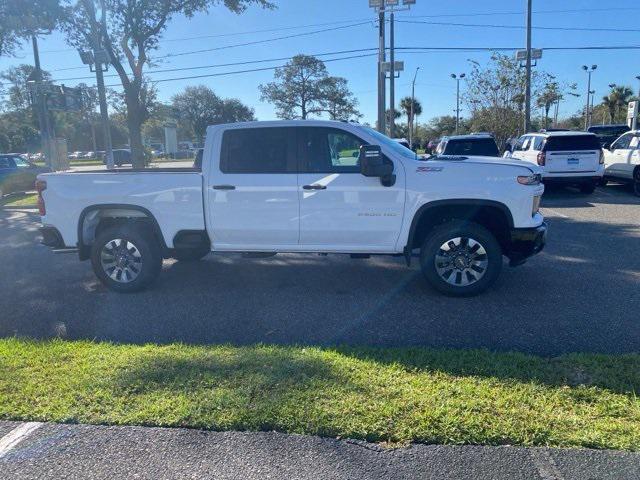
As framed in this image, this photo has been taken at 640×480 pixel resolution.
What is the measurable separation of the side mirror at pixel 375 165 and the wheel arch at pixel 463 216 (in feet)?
1.66

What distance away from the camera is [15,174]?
64.8 ft

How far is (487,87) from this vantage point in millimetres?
32938

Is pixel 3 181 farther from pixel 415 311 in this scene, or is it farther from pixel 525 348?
pixel 525 348

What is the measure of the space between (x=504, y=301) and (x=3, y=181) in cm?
1947

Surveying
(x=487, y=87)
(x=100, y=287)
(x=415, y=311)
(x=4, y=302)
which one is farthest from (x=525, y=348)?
(x=487, y=87)

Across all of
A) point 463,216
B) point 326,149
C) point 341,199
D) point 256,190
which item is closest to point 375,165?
point 341,199

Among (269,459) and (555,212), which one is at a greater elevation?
(555,212)

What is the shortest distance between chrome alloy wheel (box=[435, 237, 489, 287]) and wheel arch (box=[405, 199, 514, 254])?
0.33 m

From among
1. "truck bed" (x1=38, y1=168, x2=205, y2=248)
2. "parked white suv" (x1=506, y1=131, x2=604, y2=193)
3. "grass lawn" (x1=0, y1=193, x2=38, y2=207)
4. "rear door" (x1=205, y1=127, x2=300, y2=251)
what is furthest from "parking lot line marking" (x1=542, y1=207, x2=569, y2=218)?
"grass lawn" (x1=0, y1=193, x2=38, y2=207)

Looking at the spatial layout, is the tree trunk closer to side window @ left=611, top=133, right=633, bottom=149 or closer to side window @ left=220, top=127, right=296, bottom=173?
side window @ left=220, top=127, right=296, bottom=173

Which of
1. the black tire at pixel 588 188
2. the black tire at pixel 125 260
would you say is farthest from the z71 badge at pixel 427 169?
the black tire at pixel 588 188

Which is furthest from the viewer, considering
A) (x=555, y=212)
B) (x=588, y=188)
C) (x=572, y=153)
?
(x=588, y=188)

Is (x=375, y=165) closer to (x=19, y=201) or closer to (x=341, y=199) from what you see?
(x=341, y=199)

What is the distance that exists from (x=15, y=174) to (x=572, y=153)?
19.1 meters
